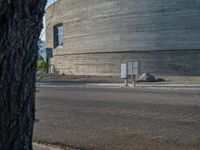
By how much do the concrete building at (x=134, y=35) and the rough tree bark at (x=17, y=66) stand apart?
38.9 m

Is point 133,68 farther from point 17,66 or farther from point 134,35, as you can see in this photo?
point 17,66

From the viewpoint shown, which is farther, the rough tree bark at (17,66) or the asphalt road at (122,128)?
the asphalt road at (122,128)

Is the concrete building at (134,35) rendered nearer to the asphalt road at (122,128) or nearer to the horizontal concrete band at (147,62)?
the horizontal concrete band at (147,62)

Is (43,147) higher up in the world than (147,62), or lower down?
lower down

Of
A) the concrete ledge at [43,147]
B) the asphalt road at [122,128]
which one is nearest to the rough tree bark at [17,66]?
the concrete ledge at [43,147]

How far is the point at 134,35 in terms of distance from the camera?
151ft

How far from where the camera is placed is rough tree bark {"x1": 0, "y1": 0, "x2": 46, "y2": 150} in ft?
8.54

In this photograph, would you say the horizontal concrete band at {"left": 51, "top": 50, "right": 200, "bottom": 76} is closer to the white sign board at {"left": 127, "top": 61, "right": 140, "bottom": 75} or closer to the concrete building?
the concrete building

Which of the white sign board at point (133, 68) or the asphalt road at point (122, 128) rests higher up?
the white sign board at point (133, 68)

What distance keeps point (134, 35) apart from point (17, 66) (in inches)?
1726

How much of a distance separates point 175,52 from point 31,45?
139 ft

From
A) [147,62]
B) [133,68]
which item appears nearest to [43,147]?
[133,68]

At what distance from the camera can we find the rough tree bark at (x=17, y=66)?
8.54 feet

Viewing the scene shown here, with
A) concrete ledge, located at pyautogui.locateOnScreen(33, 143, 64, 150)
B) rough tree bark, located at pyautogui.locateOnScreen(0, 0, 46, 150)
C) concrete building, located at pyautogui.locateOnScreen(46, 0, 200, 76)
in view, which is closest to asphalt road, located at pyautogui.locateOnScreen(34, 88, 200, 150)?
concrete ledge, located at pyautogui.locateOnScreen(33, 143, 64, 150)
